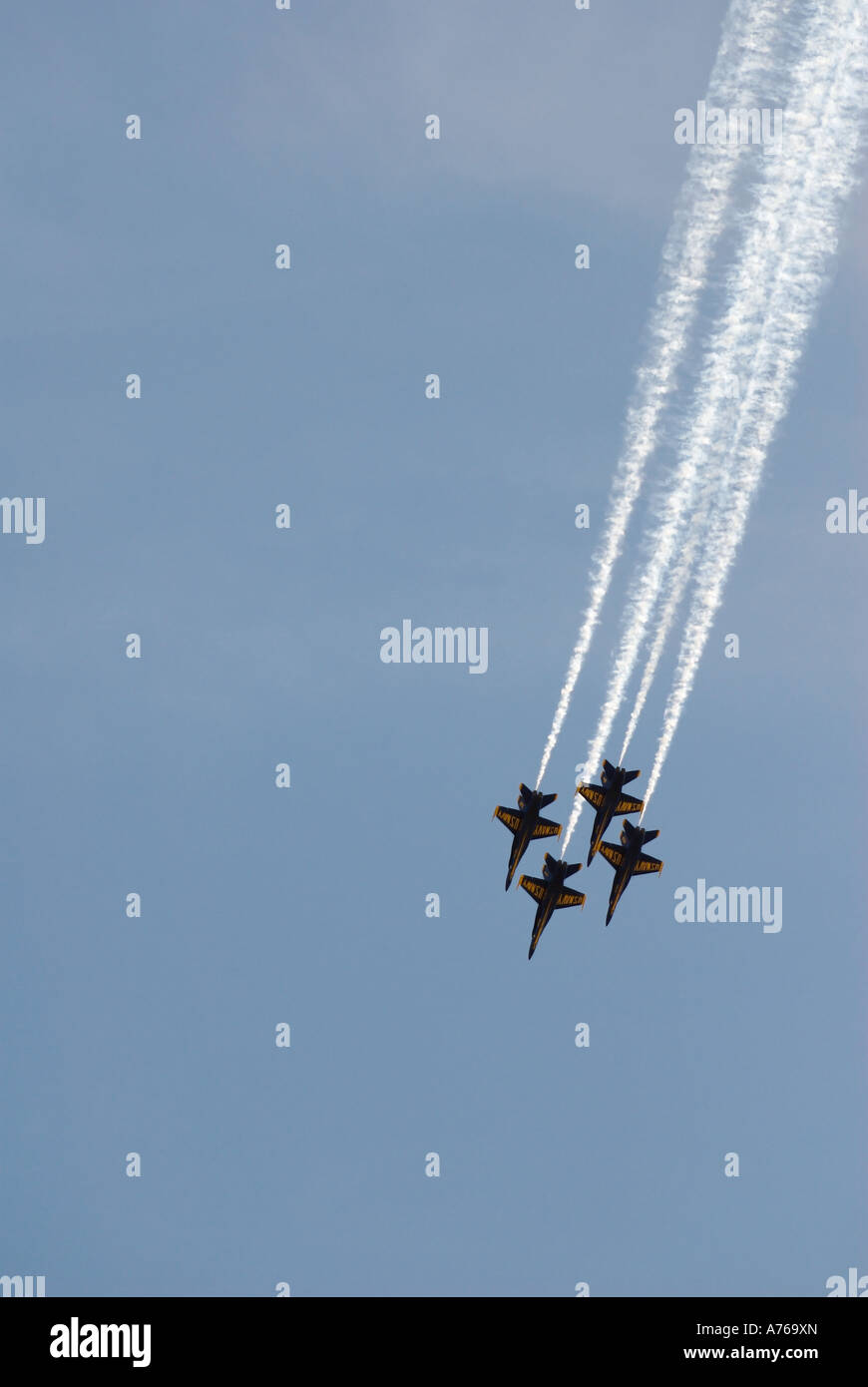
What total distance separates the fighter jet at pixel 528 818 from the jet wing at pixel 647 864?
2.86 metres

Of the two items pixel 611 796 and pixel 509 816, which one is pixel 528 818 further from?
pixel 611 796

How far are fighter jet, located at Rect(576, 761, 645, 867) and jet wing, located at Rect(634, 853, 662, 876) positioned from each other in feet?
5.45

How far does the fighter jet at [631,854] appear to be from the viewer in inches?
2408

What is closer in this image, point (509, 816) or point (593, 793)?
point (593, 793)

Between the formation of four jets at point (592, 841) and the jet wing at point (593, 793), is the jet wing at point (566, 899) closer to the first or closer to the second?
the formation of four jets at point (592, 841)

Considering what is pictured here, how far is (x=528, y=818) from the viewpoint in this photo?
6125 centimetres

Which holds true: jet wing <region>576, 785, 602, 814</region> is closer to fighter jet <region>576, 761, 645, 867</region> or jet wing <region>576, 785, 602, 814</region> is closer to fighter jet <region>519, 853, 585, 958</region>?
fighter jet <region>576, 761, 645, 867</region>

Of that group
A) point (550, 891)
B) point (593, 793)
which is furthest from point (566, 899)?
point (593, 793)

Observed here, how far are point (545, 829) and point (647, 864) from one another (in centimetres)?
353

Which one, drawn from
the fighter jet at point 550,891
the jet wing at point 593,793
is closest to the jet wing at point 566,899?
the fighter jet at point 550,891
